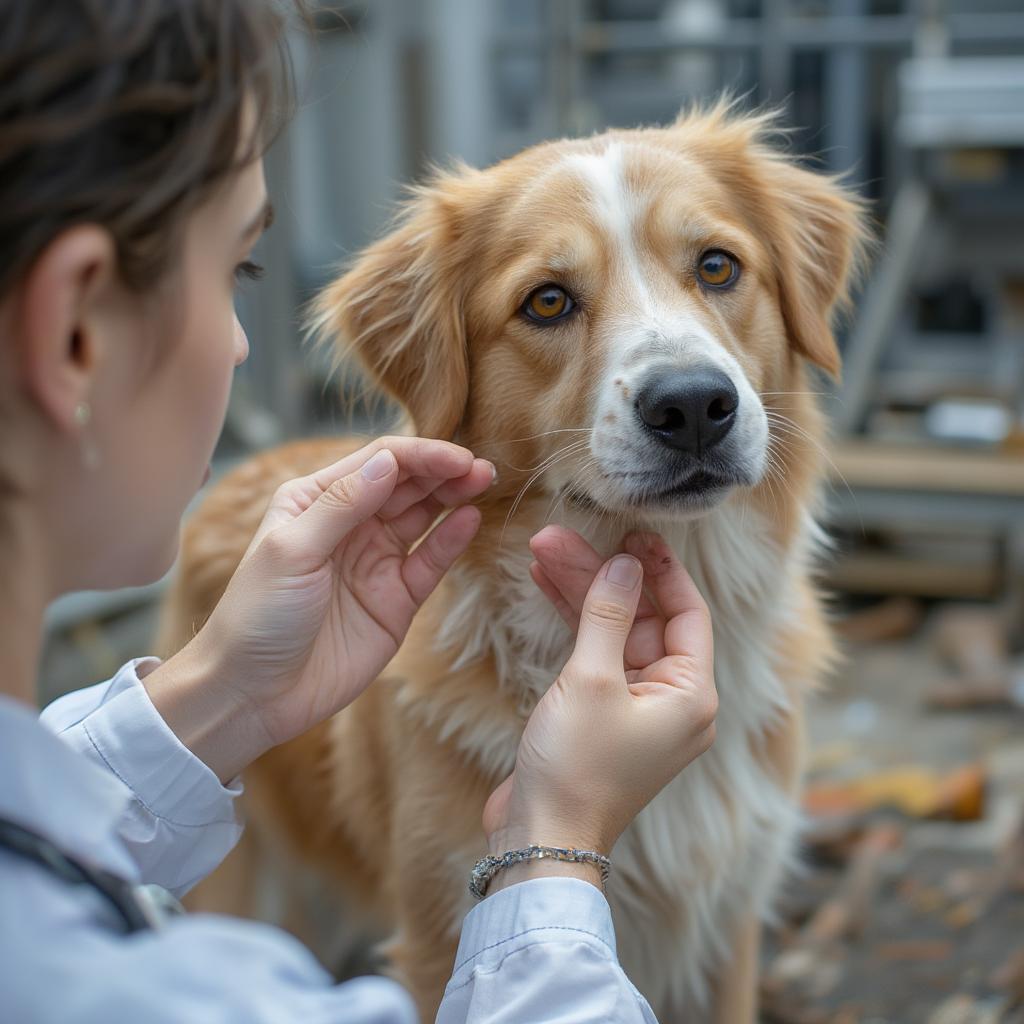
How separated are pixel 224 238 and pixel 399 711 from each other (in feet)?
3.62

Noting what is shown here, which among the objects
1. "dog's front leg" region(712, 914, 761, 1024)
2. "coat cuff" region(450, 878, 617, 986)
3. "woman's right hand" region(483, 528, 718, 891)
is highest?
"woman's right hand" region(483, 528, 718, 891)

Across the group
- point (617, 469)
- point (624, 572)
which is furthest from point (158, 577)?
point (617, 469)

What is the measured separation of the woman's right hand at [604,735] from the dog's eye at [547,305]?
47cm

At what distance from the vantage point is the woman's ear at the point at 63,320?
78 centimetres

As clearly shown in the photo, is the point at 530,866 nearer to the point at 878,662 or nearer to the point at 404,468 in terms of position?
the point at 404,468

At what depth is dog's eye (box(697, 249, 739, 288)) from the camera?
174cm

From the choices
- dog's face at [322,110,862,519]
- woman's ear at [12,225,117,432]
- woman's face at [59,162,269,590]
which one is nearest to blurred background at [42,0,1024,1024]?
dog's face at [322,110,862,519]

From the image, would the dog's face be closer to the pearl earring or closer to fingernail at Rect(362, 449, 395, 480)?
fingernail at Rect(362, 449, 395, 480)

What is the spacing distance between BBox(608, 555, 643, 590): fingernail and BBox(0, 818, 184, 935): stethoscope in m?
0.68

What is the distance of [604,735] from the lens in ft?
4.11

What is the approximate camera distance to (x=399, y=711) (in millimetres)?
1892

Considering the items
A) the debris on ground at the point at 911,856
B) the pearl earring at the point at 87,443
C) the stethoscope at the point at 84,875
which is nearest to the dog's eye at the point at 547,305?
the pearl earring at the point at 87,443

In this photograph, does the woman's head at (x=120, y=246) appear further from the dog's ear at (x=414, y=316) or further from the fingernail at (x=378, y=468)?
the dog's ear at (x=414, y=316)

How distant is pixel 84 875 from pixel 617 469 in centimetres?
91
